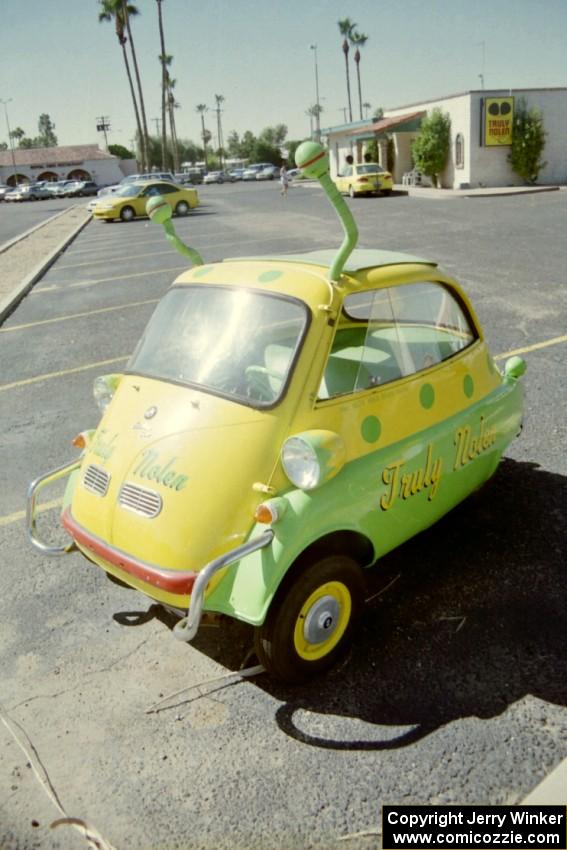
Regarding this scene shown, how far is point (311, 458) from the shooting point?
3158 mm

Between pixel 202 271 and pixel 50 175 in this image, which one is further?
pixel 50 175

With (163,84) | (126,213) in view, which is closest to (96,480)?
(126,213)

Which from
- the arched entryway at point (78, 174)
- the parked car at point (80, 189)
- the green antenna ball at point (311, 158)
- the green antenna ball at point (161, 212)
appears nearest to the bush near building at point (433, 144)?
the parked car at point (80, 189)

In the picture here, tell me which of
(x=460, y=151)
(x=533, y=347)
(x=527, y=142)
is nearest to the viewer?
(x=533, y=347)

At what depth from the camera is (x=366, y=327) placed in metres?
4.15

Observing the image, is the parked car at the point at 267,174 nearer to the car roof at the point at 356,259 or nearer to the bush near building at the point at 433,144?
the bush near building at the point at 433,144

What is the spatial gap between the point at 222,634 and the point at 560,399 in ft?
14.6

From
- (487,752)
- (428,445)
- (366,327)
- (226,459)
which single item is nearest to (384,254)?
(366,327)

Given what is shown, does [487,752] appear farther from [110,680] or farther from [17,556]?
[17,556]

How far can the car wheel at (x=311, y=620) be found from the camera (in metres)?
3.14

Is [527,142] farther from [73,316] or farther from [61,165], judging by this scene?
[61,165]

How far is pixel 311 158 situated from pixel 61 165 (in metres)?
92.2

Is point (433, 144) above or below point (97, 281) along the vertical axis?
above

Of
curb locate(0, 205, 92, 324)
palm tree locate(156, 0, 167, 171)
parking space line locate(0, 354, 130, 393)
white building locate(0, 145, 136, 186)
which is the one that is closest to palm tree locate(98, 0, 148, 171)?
palm tree locate(156, 0, 167, 171)
